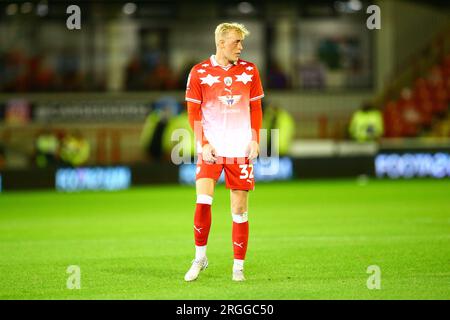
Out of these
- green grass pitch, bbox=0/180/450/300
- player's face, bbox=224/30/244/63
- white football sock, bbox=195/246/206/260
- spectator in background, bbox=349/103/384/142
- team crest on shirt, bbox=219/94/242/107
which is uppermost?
player's face, bbox=224/30/244/63

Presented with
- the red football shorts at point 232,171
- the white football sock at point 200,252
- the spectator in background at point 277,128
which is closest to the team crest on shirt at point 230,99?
the red football shorts at point 232,171

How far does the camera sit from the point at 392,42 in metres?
29.9

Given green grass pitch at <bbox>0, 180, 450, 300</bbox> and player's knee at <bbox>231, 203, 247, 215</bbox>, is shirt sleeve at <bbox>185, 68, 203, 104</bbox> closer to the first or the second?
player's knee at <bbox>231, 203, 247, 215</bbox>

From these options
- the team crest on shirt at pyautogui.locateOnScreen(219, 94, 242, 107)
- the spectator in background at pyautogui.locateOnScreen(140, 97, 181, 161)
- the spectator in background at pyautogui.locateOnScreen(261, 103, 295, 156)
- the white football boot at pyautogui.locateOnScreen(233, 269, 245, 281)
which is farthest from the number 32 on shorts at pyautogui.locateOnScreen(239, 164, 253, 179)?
the spectator in background at pyautogui.locateOnScreen(140, 97, 181, 161)

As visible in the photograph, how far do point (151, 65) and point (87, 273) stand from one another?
2083 centimetres

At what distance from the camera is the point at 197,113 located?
8.88m

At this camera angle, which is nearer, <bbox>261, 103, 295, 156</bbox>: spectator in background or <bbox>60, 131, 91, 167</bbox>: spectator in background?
<bbox>261, 103, 295, 156</bbox>: spectator in background

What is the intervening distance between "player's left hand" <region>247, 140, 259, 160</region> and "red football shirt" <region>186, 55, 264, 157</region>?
0.06 metres

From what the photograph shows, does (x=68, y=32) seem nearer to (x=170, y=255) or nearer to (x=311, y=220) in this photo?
(x=311, y=220)

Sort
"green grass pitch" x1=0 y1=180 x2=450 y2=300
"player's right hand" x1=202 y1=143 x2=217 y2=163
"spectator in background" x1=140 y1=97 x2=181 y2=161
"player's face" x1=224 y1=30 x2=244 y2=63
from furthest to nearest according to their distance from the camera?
"spectator in background" x1=140 y1=97 x2=181 y2=161 < "player's right hand" x1=202 y1=143 x2=217 y2=163 < "player's face" x1=224 y1=30 x2=244 y2=63 < "green grass pitch" x1=0 y1=180 x2=450 y2=300

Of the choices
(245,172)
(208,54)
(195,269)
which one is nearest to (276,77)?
(208,54)

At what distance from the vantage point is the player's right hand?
8.72 meters
